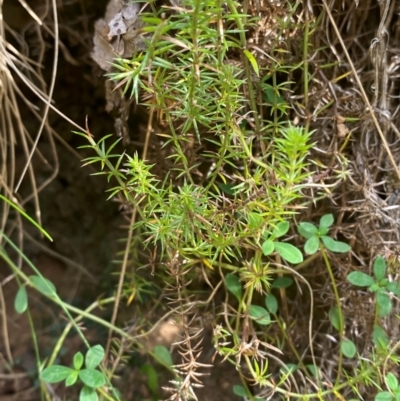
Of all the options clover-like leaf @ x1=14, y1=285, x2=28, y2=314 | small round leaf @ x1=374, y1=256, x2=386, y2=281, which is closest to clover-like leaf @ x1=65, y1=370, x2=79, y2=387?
clover-like leaf @ x1=14, y1=285, x2=28, y2=314

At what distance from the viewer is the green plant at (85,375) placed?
0.65 m

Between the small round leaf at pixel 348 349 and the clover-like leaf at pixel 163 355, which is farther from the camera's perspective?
the clover-like leaf at pixel 163 355

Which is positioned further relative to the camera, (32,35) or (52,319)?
(52,319)

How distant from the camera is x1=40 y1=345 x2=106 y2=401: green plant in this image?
0.65 meters

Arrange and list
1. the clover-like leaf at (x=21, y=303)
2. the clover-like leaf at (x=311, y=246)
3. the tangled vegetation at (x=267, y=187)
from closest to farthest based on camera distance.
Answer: the tangled vegetation at (x=267, y=187) < the clover-like leaf at (x=311, y=246) < the clover-like leaf at (x=21, y=303)

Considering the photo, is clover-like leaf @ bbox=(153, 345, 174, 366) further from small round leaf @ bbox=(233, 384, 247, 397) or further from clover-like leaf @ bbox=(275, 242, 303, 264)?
clover-like leaf @ bbox=(275, 242, 303, 264)

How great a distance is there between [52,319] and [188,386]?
0.56m

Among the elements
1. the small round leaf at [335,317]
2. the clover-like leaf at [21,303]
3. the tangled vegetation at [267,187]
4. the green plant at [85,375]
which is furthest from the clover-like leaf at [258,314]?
the clover-like leaf at [21,303]

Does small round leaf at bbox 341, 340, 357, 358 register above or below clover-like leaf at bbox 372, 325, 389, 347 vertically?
below

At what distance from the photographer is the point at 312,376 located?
2.40 ft

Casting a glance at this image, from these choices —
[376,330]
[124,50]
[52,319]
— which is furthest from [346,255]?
[52,319]

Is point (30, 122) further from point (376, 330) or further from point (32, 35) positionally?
point (376, 330)

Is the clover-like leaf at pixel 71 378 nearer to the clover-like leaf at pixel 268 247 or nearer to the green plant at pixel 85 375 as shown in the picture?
the green plant at pixel 85 375

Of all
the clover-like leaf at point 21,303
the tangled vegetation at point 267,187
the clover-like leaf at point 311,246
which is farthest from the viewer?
the clover-like leaf at point 21,303
